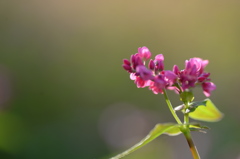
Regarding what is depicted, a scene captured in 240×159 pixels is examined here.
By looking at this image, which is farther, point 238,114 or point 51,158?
point 238,114

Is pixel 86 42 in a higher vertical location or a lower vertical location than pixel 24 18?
lower

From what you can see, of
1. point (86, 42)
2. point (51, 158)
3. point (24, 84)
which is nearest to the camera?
point (51, 158)

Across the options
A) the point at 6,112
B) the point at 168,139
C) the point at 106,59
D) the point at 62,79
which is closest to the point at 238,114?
the point at 168,139

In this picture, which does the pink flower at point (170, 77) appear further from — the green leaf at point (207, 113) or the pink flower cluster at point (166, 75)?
the green leaf at point (207, 113)

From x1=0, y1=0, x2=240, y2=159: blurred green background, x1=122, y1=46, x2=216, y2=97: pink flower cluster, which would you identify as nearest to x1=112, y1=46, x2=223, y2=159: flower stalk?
x1=122, y1=46, x2=216, y2=97: pink flower cluster

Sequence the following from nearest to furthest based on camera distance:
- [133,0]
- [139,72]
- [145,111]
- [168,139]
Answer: [139,72] → [168,139] → [145,111] → [133,0]

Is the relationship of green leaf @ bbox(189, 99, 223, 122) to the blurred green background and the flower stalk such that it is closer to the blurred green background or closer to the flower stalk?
the flower stalk

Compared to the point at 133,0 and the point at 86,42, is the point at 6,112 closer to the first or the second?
the point at 86,42
